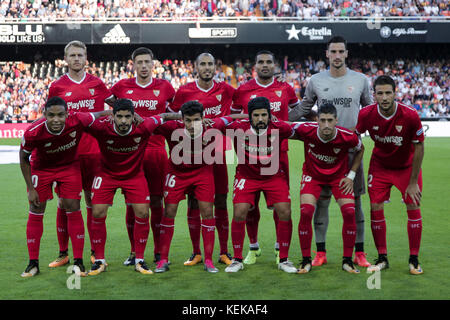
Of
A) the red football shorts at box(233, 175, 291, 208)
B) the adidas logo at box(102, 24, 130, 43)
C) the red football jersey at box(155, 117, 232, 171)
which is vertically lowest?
the red football shorts at box(233, 175, 291, 208)

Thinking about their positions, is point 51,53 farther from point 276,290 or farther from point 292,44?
point 276,290

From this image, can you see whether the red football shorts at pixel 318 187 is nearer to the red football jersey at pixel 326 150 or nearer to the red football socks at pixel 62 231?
the red football jersey at pixel 326 150

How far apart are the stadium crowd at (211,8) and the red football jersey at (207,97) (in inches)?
901

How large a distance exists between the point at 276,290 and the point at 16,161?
14.0 metres

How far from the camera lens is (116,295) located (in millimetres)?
4797

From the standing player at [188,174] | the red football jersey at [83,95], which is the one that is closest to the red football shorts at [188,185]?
the standing player at [188,174]

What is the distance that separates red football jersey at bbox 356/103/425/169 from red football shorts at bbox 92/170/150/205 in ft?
7.69

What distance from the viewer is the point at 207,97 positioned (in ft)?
20.8

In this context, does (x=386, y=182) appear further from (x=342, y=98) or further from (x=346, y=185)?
(x=342, y=98)

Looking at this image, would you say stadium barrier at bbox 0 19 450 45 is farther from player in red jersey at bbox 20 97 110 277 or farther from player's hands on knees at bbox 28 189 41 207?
player's hands on knees at bbox 28 189 41 207

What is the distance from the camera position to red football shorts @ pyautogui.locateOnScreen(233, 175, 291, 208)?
584 cm

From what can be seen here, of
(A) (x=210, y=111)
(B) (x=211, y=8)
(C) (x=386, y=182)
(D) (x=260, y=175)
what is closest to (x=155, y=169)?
(A) (x=210, y=111)

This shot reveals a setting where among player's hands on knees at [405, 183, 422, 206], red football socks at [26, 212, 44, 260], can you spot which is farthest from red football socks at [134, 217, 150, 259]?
player's hands on knees at [405, 183, 422, 206]

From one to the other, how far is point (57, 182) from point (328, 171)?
2767mm
